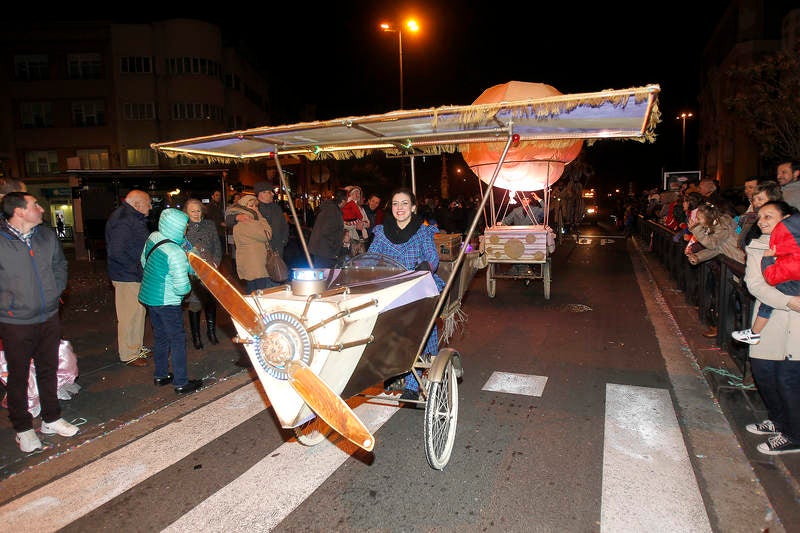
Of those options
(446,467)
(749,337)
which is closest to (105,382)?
(446,467)

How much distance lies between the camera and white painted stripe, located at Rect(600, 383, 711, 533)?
2998 millimetres

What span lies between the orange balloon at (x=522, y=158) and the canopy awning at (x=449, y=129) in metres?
3.60

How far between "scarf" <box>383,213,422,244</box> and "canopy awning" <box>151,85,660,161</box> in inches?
29.4

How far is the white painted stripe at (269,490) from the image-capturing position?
10.1 ft

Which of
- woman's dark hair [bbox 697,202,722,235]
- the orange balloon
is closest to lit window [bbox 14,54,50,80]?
the orange balloon

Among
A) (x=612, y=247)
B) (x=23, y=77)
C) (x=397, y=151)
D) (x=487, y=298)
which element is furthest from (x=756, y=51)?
(x=23, y=77)

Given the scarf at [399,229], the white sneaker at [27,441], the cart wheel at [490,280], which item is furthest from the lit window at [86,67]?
the scarf at [399,229]

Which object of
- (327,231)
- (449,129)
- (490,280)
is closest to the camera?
(449,129)

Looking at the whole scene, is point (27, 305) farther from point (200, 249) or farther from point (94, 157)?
point (94, 157)

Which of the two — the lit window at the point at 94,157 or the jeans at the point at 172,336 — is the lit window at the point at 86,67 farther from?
the jeans at the point at 172,336

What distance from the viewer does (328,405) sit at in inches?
100.0

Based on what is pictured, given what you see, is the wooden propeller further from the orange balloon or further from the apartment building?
the apartment building

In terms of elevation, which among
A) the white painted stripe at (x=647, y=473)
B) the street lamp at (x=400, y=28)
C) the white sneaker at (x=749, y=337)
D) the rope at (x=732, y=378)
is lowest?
the white painted stripe at (x=647, y=473)

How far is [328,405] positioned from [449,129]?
2659 millimetres
